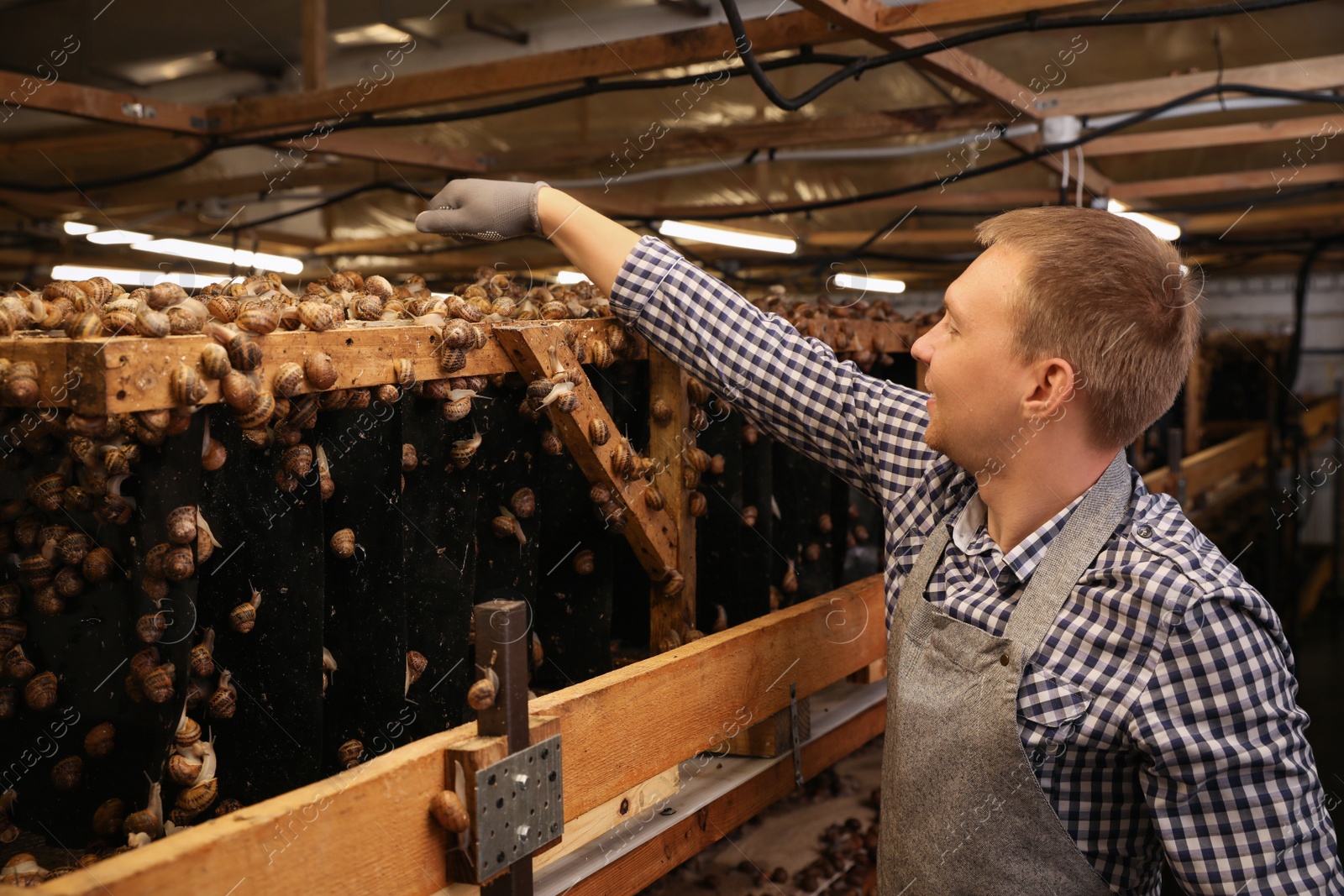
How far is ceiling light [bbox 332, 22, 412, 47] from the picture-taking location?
622cm

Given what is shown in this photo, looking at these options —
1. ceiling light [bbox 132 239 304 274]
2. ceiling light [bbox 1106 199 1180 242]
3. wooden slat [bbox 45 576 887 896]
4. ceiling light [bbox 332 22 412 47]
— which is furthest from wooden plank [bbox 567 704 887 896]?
ceiling light [bbox 332 22 412 47]

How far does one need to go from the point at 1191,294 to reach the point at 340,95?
9.94ft

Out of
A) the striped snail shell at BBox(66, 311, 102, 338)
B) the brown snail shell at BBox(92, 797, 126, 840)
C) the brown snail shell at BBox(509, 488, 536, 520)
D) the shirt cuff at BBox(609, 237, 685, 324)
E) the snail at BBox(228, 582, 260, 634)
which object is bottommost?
the brown snail shell at BBox(92, 797, 126, 840)

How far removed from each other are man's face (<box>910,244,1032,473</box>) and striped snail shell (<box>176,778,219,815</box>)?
1331mm

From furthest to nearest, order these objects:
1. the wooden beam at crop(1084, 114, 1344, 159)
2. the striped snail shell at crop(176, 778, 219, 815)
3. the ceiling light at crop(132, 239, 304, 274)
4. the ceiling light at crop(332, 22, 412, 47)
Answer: the ceiling light at crop(332, 22, 412, 47), the ceiling light at crop(132, 239, 304, 274), the wooden beam at crop(1084, 114, 1344, 159), the striped snail shell at crop(176, 778, 219, 815)

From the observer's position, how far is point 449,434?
1863 mm

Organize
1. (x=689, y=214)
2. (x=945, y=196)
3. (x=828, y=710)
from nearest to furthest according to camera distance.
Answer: (x=828, y=710)
(x=689, y=214)
(x=945, y=196)

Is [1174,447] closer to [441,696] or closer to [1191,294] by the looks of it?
[1191,294]

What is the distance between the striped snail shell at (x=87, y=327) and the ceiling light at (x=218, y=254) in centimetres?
353

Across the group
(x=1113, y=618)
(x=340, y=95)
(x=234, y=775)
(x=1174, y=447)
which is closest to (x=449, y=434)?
(x=234, y=775)

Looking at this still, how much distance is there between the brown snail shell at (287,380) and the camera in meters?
1.43

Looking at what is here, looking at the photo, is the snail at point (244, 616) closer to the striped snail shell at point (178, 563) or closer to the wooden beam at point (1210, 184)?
the striped snail shell at point (178, 563)

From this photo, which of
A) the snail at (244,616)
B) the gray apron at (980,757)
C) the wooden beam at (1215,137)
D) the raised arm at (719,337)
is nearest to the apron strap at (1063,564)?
the gray apron at (980,757)

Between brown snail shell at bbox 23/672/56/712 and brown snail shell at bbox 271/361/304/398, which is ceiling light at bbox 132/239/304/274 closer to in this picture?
brown snail shell at bbox 23/672/56/712
